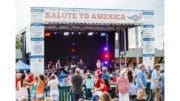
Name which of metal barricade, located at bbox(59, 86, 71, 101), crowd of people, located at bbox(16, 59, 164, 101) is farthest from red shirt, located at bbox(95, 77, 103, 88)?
metal barricade, located at bbox(59, 86, 71, 101)

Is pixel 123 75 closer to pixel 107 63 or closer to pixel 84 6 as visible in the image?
pixel 107 63

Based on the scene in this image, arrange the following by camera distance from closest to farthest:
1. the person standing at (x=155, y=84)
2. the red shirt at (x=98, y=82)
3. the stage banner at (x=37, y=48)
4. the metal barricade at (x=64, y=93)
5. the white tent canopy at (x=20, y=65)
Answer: the white tent canopy at (x=20, y=65) < the stage banner at (x=37, y=48) < the metal barricade at (x=64, y=93) < the red shirt at (x=98, y=82) < the person standing at (x=155, y=84)

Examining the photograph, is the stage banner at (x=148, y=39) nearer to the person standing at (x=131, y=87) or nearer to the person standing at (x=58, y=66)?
the person standing at (x=131, y=87)

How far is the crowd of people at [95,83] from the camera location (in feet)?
15.1

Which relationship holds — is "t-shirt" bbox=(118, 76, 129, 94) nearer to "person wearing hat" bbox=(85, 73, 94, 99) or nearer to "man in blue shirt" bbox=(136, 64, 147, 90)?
"man in blue shirt" bbox=(136, 64, 147, 90)

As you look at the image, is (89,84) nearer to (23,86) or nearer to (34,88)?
(34,88)

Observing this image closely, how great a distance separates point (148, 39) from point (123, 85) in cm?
68

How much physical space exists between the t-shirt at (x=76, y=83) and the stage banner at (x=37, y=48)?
0.40m

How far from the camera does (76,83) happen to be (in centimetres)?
472

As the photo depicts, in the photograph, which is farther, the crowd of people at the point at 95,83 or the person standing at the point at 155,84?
the person standing at the point at 155,84

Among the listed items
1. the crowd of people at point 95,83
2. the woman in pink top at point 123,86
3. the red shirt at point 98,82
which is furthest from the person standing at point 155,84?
the red shirt at point 98,82

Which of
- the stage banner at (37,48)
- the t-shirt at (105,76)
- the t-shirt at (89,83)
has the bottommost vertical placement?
the t-shirt at (89,83)

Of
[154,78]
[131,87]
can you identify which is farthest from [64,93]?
[154,78]
